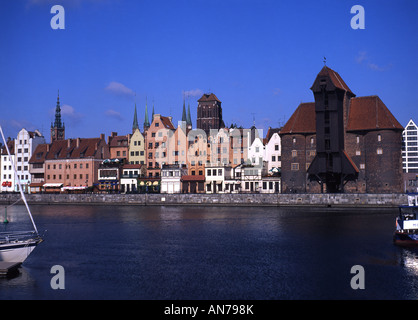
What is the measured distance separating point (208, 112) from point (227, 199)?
78.0 meters

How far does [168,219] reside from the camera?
70500 mm

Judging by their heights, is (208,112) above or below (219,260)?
above

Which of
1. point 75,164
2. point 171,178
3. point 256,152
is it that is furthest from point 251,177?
point 75,164

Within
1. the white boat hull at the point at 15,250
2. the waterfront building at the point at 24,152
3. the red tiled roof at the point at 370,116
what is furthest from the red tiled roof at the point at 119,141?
the white boat hull at the point at 15,250

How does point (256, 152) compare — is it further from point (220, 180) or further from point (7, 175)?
point (7, 175)

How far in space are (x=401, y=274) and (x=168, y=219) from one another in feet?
135

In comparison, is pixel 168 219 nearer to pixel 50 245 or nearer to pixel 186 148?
pixel 50 245

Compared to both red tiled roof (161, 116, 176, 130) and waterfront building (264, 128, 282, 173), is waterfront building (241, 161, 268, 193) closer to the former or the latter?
waterfront building (264, 128, 282, 173)

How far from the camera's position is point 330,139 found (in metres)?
90.2

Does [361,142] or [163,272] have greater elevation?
[361,142]

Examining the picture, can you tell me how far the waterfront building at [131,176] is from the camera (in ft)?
368

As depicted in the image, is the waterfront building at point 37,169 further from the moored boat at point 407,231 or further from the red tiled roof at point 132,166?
the moored boat at point 407,231

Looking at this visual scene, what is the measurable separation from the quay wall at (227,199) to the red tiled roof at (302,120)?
48.5ft
